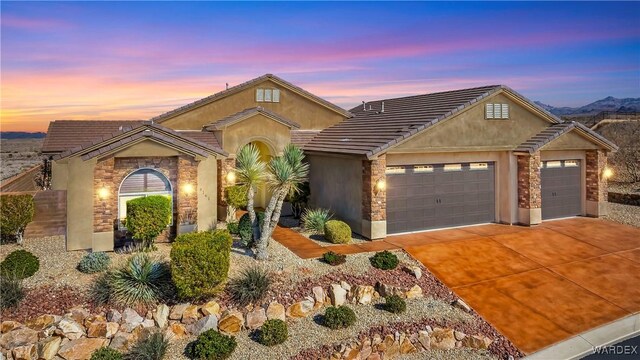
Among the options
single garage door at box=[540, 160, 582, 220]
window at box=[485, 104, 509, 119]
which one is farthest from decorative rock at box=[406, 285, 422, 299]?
single garage door at box=[540, 160, 582, 220]

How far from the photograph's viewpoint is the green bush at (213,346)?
9.29 metres

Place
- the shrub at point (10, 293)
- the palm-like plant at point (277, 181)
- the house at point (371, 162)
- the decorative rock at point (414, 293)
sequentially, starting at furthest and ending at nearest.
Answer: the house at point (371, 162)
the palm-like plant at point (277, 181)
the decorative rock at point (414, 293)
the shrub at point (10, 293)

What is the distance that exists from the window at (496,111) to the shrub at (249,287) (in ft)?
42.2

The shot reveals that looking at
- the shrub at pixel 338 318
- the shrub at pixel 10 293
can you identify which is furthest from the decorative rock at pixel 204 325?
the shrub at pixel 10 293

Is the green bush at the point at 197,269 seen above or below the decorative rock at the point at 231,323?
above

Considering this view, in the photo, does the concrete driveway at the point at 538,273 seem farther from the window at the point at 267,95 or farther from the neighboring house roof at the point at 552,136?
the window at the point at 267,95

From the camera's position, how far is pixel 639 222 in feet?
65.2

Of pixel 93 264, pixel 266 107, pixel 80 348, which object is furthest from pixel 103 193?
pixel 266 107

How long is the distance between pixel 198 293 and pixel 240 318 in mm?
1302

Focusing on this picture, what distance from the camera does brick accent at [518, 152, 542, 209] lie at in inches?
731

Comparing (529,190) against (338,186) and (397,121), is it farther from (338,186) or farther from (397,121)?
(338,186)

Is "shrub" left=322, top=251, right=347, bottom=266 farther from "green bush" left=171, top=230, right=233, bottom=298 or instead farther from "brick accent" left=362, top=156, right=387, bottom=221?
"green bush" left=171, top=230, right=233, bottom=298

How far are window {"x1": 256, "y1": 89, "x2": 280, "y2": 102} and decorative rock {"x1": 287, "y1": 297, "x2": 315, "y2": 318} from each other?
15.5 metres

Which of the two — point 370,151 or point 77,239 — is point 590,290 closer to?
point 370,151
